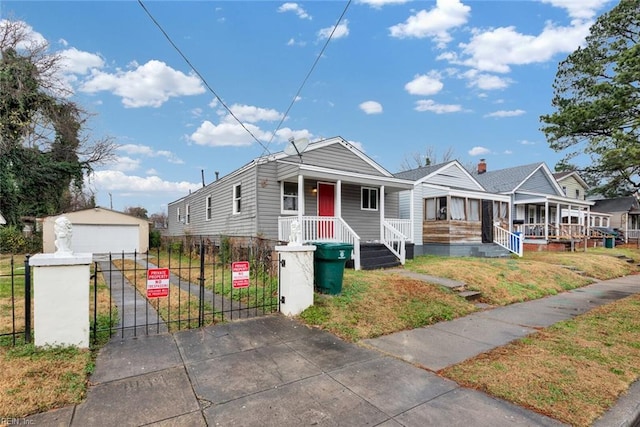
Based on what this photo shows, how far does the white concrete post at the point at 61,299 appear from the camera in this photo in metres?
3.77

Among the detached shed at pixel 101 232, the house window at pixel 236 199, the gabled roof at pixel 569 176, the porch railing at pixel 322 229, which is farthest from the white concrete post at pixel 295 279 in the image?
Answer: the gabled roof at pixel 569 176

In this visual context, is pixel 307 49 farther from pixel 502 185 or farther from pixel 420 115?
pixel 502 185

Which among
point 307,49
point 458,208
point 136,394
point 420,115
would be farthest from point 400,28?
point 420,115

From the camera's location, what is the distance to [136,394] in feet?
9.84

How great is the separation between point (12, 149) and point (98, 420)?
21898 mm

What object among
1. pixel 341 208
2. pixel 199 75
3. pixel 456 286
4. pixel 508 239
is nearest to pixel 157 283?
pixel 199 75

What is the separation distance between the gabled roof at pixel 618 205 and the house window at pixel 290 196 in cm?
3948

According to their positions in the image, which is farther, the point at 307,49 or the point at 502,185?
the point at 502,185

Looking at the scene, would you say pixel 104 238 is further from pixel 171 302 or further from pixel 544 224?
pixel 544 224

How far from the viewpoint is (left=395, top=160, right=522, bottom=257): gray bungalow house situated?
1490 centimetres

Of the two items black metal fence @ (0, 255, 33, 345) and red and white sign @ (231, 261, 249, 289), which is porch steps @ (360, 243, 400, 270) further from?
→ black metal fence @ (0, 255, 33, 345)

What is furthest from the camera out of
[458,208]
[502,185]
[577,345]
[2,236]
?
[502,185]

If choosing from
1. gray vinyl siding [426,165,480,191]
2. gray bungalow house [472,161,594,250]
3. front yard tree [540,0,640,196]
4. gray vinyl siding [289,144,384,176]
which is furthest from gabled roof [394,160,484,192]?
gray bungalow house [472,161,594,250]

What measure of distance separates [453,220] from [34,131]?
76.5 ft
